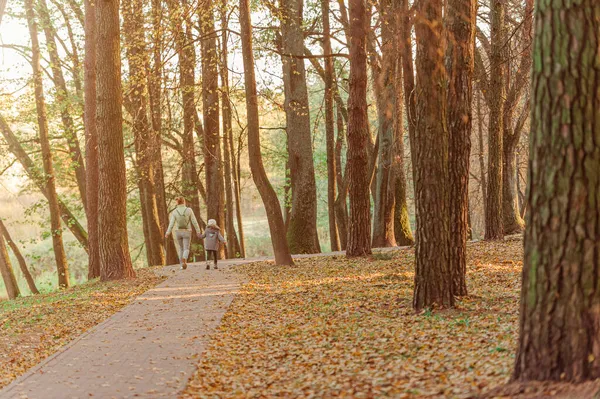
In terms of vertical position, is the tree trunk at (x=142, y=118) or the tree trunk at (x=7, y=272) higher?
the tree trunk at (x=142, y=118)

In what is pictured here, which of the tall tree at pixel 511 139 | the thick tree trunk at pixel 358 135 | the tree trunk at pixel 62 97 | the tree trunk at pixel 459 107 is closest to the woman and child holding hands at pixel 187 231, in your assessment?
the thick tree trunk at pixel 358 135

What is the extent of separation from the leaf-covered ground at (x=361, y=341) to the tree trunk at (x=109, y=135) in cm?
434

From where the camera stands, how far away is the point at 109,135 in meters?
17.2

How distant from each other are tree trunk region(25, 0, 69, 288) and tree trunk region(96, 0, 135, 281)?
8169mm

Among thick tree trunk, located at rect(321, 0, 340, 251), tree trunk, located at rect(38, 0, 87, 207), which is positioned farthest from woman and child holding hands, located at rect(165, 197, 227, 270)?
tree trunk, located at rect(38, 0, 87, 207)

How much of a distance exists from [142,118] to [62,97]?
398 inches

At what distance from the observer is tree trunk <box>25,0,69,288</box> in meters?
24.4

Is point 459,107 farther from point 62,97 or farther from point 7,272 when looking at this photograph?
point 62,97

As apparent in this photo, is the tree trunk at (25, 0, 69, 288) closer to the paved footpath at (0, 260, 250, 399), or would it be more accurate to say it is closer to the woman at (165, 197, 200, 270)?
the woman at (165, 197, 200, 270)

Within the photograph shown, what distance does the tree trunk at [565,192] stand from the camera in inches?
212

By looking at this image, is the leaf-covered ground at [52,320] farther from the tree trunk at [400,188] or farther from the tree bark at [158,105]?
the tree trunk at [400,188]

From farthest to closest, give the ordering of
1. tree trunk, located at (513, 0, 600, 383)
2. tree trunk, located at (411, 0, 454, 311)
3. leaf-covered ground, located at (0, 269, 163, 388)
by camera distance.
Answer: leaf-covered ground, located at (0, 269, 163, 388) < tree trunk, located at (411, 0, 454, 311) < tree trunk, located at (513, 0, 600, 383)

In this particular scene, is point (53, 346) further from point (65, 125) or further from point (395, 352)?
point (65, 125)

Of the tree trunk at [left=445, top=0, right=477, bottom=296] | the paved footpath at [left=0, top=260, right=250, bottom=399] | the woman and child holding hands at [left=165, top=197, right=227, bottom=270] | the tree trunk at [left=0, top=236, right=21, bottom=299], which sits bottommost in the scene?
the paved footpath at [left=0, top=260, right=250, bottom=399]
